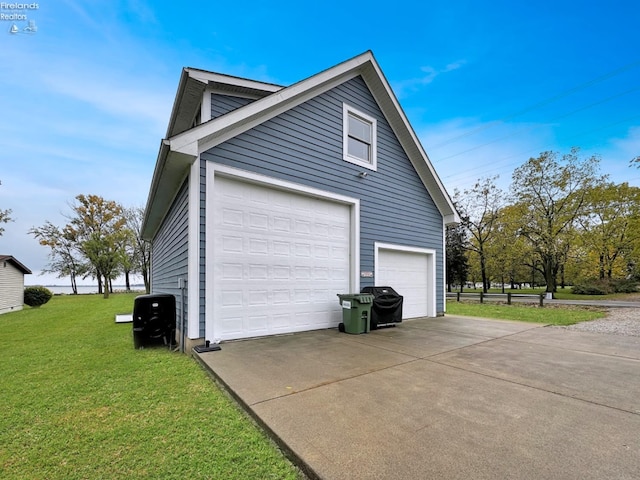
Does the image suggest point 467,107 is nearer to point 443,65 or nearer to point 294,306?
point 443,65

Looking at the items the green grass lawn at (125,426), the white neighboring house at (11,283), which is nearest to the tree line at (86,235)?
the white neighboring house at (11,283)

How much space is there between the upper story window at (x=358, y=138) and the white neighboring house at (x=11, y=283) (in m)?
18.2

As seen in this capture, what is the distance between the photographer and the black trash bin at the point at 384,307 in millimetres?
6961

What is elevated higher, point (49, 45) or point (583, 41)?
point (583, 41)

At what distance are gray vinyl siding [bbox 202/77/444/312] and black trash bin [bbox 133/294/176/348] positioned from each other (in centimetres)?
290

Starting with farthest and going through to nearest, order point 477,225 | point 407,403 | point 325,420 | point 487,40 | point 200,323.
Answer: point 477,225
point 487,40
point 200,323
point 407,403
point 325,420

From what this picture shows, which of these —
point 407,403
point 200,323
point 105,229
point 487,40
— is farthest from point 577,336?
point 105,229

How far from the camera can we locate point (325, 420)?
99.3 inches

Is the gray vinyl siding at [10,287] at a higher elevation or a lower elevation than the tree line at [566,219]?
lower

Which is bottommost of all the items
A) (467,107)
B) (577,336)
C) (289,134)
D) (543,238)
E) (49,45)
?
(577,336)

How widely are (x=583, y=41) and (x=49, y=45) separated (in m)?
20.6

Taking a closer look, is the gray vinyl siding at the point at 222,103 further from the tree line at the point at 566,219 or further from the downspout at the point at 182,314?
the tree line at the point at 566,219

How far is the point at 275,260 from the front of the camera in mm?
6254

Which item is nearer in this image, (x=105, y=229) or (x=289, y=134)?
(x=289, y=134)
